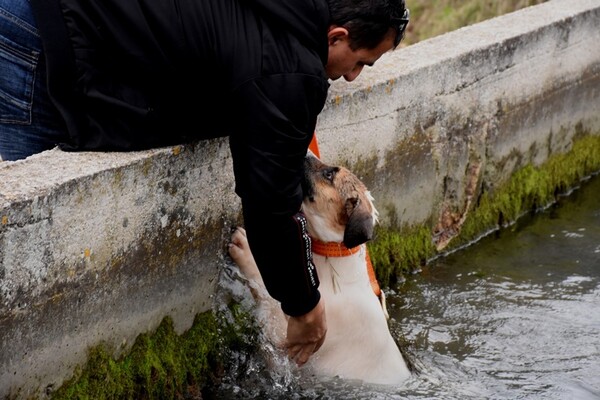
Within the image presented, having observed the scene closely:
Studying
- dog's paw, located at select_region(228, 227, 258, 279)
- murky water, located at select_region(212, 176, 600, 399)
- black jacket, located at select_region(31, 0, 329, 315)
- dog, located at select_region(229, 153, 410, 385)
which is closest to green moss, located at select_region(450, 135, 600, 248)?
murky water, located at select_region(212, 176, 600, 399)

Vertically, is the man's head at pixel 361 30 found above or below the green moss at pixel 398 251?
above

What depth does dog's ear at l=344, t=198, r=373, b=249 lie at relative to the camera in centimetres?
455

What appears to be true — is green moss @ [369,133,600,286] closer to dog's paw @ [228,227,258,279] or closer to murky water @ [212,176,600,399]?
murky water @ [212,176,600,399]

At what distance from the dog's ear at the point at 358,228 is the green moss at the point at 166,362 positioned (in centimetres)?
79

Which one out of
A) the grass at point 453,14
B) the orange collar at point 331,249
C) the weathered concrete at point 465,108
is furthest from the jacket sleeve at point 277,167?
the grass at point 453,14

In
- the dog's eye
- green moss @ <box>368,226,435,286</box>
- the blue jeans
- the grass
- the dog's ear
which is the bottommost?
green moss @ <box>368,226,435,286</box>

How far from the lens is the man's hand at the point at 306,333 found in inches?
167

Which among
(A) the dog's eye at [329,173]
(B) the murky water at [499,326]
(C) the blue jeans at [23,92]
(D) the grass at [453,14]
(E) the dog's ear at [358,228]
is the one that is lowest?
(B) the murky water at [499,326]

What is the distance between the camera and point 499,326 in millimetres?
5879

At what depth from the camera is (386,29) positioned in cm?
390

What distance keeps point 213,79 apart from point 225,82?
13 centimetres

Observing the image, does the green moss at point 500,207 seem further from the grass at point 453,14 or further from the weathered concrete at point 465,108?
the grass at point 453,14

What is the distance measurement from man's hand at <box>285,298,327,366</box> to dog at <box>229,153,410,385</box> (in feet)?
0.96

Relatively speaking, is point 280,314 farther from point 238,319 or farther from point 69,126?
point 69,126
